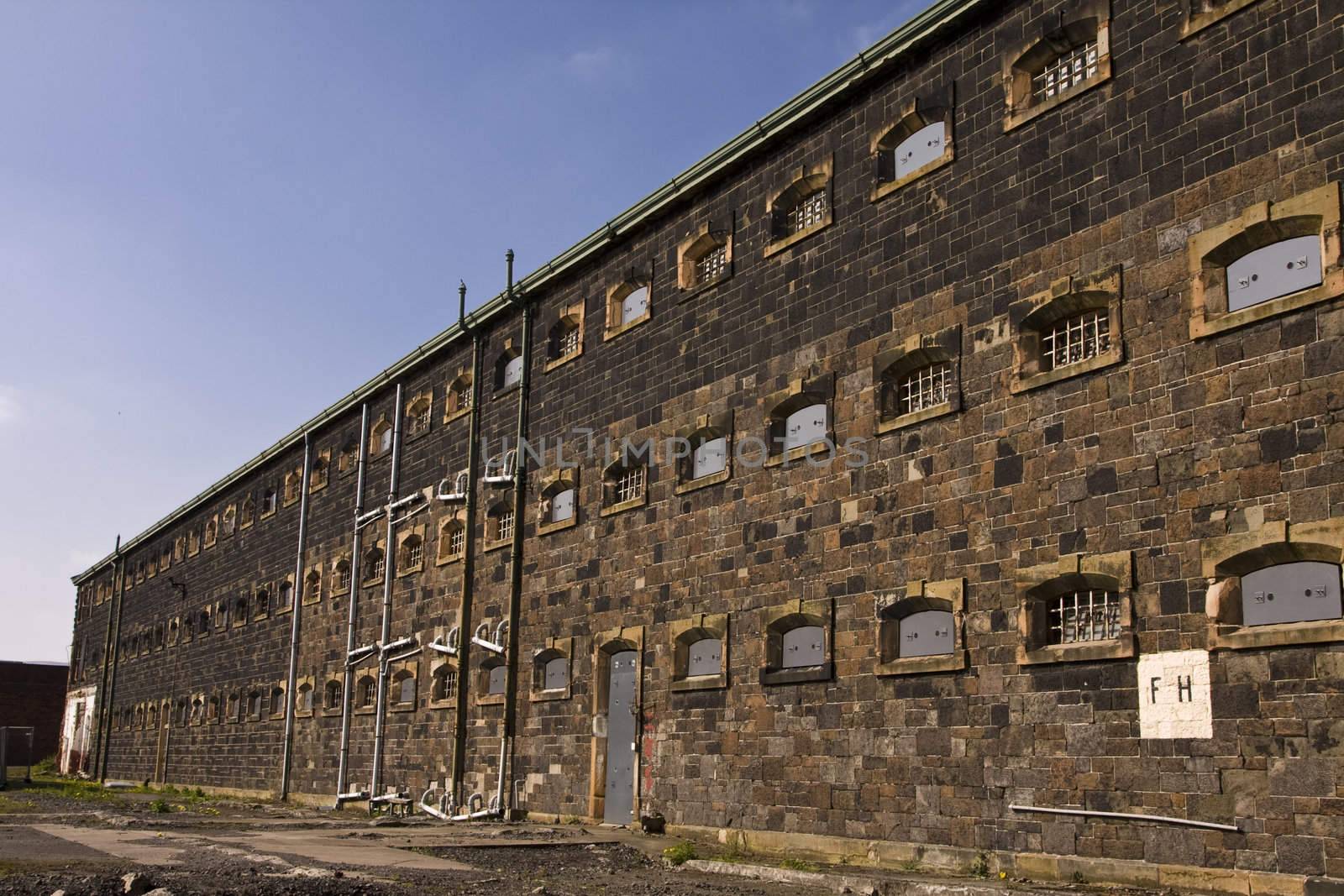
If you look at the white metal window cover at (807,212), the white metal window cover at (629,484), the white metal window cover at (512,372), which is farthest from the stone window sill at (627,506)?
the white metal window cover at (807,212)

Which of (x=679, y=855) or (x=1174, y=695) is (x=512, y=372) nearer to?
(x=679, y=855)

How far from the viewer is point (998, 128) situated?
14.8 meters

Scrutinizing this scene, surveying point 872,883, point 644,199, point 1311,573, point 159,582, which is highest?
point 644,199

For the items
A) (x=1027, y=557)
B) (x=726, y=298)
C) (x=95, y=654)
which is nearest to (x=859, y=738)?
(x=1027, y=557)

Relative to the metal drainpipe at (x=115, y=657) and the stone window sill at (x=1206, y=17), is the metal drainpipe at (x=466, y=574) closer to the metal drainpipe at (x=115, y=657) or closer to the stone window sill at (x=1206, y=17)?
the stone window sill at (x=1206, y=17)

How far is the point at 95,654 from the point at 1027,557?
173 ft

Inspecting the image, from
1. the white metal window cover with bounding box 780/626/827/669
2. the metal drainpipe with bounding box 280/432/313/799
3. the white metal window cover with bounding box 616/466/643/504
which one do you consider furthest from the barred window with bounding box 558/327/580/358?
the metal drainpipe with bounding box 280/432/313/799

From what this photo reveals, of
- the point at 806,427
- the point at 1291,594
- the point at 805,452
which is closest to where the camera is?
the point at 1291,594

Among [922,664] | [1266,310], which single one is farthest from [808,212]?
[1266,310]

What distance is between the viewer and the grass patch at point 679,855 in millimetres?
14672

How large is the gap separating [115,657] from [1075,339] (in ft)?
158

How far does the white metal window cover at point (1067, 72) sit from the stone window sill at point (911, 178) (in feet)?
4.07

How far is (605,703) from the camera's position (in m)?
20.5

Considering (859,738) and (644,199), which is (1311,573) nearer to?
(859,738)
